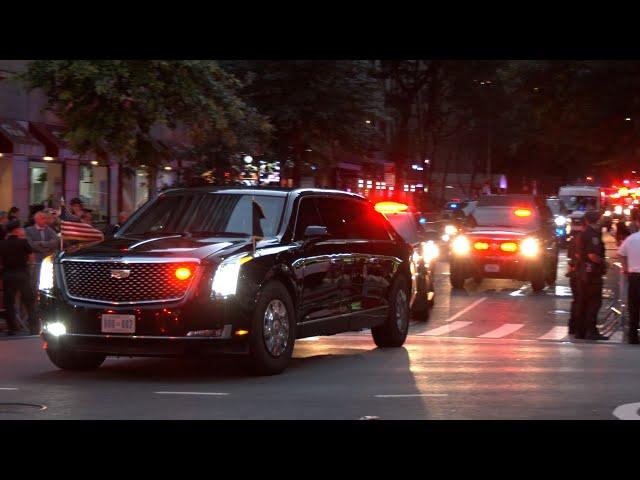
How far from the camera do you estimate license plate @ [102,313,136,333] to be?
11953 mm

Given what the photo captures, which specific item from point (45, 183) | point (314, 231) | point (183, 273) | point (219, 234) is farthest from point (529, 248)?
point (183, 273)

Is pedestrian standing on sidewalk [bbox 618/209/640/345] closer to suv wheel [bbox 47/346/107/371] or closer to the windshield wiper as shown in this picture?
the windshield wiper

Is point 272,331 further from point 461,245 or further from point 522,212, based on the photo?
point 522,212

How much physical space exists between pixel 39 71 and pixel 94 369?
13839 mm

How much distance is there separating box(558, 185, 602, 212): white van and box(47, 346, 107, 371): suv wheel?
49.0 metres

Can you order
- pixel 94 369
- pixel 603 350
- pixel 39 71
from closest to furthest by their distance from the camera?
pixel 94 369
pixel 603 350
pixel 39 71

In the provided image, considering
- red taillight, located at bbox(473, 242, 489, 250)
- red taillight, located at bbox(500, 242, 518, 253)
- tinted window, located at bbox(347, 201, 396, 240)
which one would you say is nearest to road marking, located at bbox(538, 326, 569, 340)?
tinted window, located at bbox(347, 201, 396, 240)

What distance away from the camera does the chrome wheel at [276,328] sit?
12.4 m

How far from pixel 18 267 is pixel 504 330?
7.64 meters

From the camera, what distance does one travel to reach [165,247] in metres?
12.2
